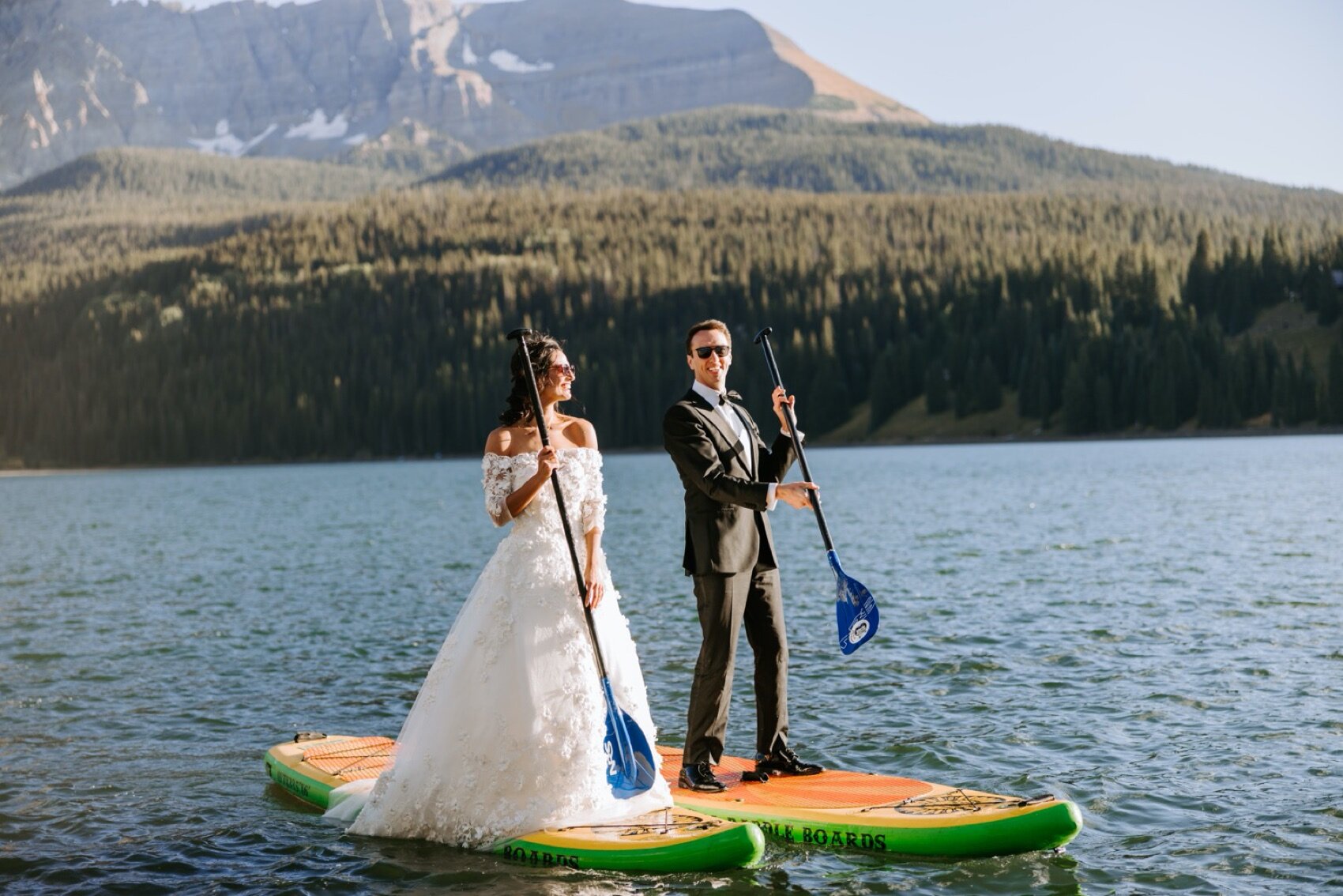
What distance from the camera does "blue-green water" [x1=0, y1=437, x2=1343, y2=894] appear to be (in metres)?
11.5

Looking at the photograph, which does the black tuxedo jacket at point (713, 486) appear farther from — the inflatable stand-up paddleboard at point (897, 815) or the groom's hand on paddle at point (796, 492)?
the inflatable stand-up paddleboard at point (897, 815)

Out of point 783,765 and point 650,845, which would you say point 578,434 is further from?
point 783,765

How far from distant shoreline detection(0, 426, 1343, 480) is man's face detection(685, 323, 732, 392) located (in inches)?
5352

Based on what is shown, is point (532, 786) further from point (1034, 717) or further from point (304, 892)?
point (1034, 717)

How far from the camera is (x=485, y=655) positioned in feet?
36.1

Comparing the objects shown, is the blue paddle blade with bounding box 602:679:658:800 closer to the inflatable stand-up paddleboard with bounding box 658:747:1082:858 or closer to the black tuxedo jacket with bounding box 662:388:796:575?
the inflatable stand-up paddleboard with bounding box 658:747:1082:858

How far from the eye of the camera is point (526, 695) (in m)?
10.8

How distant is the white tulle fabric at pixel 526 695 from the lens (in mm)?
10836

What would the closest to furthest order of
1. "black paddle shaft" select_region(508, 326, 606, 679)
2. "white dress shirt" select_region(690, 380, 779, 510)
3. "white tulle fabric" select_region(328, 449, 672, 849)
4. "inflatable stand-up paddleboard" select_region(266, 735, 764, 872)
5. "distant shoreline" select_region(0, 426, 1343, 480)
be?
"inflatable stand-up paddleboard" select_region(266, 735, 764, 872), "black paddle shaft" select_region(508, 326, 606, 679), "white tulle fabric" select_region(328, 449, 672, 849), "white dress shirt" select_region(690, 380, 779, 510), "distant shoreline" select_region(0, 426, 1343, 480)

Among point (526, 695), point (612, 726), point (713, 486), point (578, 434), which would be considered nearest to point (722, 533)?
point (713, 486)

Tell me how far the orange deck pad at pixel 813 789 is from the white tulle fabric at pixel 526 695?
0.94m

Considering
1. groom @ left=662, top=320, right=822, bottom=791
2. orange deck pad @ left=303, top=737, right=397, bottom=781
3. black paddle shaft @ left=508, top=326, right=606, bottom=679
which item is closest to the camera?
black paddle shaft @ left=508, top=326, right=606, bottom=679

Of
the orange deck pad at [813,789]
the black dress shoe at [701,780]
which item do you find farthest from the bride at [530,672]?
the orange deck pad at [813,789]

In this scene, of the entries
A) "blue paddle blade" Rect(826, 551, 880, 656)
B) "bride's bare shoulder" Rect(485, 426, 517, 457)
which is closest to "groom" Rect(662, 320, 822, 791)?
"blue paddle blade" Rect(826, 551, 880, 656)
